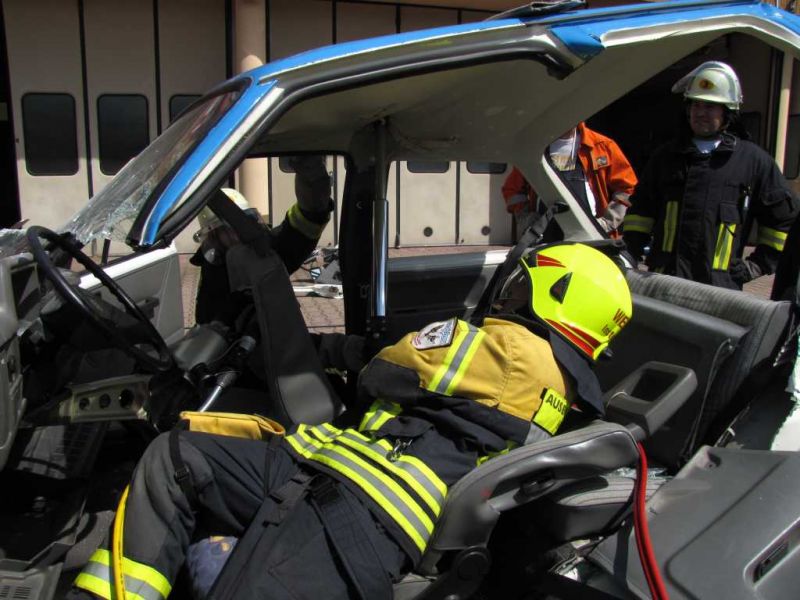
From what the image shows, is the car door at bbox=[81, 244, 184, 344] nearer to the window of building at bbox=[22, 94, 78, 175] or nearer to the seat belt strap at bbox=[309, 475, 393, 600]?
the seat belt strap at bbox=[309, 475, 393, 600]

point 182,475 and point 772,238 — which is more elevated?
point 772,238

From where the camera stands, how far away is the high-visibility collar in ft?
5.34

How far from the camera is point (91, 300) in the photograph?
181 cm

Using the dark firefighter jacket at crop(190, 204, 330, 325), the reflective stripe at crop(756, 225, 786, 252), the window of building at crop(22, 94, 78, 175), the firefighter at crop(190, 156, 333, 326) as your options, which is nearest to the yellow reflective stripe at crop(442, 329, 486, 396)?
the firefighter at crop(190, 156, 333, 326)

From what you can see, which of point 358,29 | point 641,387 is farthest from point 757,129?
point 641,387

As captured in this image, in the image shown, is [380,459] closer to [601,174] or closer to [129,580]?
[129,580]

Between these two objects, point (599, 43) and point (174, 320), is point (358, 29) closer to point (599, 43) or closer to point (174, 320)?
point (174, 320)

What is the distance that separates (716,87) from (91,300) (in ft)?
9.48

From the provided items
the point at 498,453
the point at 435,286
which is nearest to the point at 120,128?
the point at 435,286

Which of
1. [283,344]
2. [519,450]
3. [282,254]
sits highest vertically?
[282,254]

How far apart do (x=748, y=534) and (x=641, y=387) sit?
1.77 feet

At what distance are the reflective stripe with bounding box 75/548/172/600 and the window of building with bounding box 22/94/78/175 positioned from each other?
30.5ft

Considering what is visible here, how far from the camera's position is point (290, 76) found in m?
1.71

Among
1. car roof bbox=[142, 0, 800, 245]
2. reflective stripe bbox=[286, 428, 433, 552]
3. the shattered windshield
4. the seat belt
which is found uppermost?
car roof bbox=[142, 0, 800, 245]
